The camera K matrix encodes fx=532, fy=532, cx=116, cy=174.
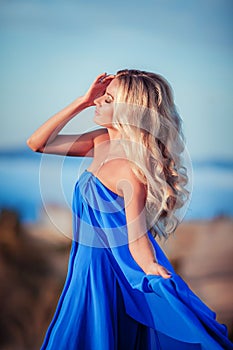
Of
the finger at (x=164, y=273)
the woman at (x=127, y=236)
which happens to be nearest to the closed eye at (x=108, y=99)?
the woman at (x=127, y=236)

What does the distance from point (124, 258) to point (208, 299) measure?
847mm

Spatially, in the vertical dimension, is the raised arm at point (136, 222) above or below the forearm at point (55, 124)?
below

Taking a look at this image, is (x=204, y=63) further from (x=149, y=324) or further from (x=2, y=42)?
(x=149, y=324)

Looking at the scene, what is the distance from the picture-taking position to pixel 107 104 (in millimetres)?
2162

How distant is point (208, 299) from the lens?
108 inches

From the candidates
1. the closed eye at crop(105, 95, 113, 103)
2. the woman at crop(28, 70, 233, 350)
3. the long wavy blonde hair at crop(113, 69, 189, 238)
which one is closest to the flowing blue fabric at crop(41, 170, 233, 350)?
the woman at crop(28, 70, 233, 350)

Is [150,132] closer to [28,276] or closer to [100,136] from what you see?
[100,136]

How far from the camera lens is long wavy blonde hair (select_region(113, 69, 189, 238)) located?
2104 mm

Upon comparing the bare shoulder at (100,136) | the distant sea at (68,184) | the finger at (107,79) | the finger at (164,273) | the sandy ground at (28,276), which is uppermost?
the finger at (107,79)

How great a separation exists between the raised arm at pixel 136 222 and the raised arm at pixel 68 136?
268 mm

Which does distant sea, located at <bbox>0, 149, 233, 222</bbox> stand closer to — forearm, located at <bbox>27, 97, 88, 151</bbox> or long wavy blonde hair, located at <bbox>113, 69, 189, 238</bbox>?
forearm, located at <bbox>27, 97, 88, 151</bbox>

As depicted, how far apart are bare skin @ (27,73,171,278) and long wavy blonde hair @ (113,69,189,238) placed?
40 mm

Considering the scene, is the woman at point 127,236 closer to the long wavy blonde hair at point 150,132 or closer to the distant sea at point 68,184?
the long wavy blonde hair at point 150,132

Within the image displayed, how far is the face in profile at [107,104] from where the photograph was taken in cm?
216
